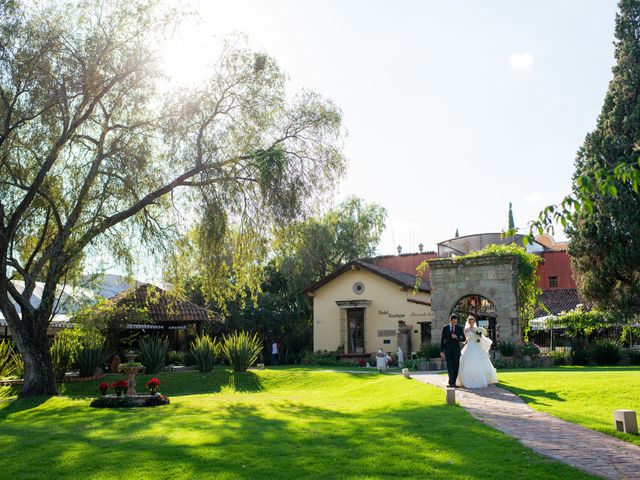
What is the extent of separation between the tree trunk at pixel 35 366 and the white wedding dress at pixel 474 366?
1049cm

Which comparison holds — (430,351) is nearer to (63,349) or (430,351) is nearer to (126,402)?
(126,402)

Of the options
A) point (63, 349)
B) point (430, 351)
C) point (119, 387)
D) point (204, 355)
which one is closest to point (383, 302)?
point (430, 351)

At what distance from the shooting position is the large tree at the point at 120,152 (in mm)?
15539

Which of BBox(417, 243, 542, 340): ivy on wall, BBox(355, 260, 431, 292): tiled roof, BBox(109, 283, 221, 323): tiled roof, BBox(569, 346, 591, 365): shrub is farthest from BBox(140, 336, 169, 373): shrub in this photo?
BBox(569, 346, 591, 365): shrub

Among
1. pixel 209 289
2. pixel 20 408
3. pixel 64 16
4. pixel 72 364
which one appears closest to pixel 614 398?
pixel 209 289

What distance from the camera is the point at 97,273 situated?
18.2m

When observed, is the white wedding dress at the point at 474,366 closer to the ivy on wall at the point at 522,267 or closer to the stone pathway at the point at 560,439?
the stone pathway at the point at 560,439

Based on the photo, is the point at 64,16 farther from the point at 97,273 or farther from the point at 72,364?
the point at 72,364

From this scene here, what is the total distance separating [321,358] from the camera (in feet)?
107

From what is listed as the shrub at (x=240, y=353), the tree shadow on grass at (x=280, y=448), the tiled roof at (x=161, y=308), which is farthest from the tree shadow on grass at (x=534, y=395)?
the tiled roof at (x=161, y=308)

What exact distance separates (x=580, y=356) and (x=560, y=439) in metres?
15.6

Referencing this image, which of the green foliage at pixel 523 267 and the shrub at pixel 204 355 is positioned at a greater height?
the green foliage at pixel 523 267

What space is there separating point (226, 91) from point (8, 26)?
220 inches

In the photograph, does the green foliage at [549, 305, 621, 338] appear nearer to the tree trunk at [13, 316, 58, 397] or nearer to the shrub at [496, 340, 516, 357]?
the shrub at [496, 340, 516, 357]
